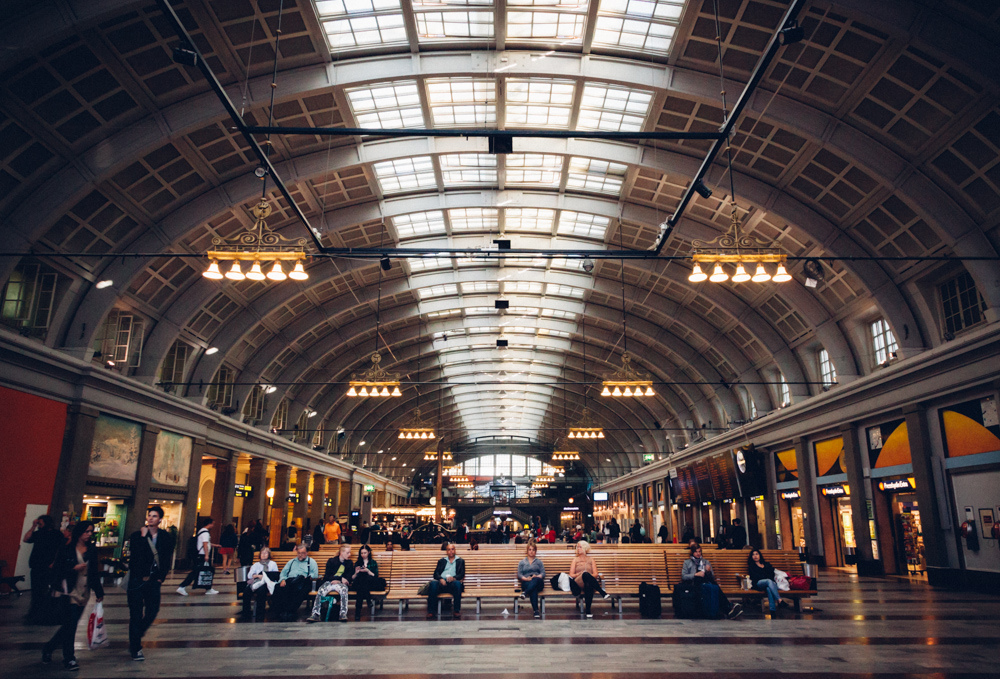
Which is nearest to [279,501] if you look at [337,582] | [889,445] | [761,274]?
[337,582]

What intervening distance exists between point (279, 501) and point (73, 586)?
27.2 m

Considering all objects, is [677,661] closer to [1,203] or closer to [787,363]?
[1,203]

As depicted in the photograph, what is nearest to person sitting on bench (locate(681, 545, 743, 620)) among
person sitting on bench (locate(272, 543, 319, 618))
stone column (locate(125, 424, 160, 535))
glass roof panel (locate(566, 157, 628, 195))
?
person sitting on bench (locate(272, 543, 319, 618))

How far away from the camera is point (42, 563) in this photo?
343 inches

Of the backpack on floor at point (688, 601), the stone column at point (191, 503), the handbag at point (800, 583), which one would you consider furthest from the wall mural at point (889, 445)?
the stone column at point (191, 503)

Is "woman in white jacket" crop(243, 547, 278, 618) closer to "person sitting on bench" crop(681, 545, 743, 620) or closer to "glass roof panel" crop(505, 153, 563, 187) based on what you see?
"person sitting on bench" crop(681, 545, 743, 620)

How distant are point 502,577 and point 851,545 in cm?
1476

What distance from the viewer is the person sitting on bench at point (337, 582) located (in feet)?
32.7

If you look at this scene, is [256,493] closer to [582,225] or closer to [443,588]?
[582,225]

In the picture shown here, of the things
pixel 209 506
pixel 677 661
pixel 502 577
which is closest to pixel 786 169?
pixel 502 577

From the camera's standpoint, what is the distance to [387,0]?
1323 cm

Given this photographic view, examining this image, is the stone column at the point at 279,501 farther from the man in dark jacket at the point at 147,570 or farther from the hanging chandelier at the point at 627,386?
the man in dark jacket at the point at 147,570

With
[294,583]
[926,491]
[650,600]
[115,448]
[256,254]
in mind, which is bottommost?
[650,600]

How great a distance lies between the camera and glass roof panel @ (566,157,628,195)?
760 inches
